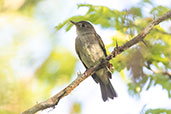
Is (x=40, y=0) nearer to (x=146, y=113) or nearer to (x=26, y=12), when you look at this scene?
(x=26, y=12)

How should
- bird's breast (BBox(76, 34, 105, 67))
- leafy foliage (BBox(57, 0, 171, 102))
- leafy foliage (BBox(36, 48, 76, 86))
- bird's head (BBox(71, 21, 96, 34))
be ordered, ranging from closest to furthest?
leafy foliage (BBox(57, 0, 171, 102)) < bird's breast (BBox(76, 34, 105, 67)) < leafy foliage (BBox(36, 48, 76, 86)) < bird's head (BBox(71, 21, 96, 34))

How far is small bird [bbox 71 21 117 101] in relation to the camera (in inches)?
205

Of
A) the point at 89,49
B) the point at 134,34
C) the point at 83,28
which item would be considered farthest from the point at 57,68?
the point at 134,34

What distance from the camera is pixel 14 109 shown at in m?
4.36

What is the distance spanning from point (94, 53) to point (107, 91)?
2.40 feet

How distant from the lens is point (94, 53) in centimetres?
518

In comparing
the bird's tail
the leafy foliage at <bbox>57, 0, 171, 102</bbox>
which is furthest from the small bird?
the leafy foliage at <bbox>57, 0, 171, 102</bbox>

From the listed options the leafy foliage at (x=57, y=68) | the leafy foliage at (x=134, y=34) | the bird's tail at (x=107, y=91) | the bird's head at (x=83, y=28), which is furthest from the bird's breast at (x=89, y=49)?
the leafy foliage at (x=134, y=34)

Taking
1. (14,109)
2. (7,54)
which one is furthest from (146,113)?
(7,54)

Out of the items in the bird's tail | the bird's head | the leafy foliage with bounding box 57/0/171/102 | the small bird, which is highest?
the bird's head

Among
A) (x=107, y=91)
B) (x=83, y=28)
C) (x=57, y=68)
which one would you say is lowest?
(x=107, y=91)

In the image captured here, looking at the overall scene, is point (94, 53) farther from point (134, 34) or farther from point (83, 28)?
point (134, 34)

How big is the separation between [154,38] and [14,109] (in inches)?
87.0

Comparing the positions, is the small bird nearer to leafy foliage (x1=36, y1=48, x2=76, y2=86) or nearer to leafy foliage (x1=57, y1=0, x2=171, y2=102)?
leafy foliage (x1=36, y1=48, x2=76, y2=86)
